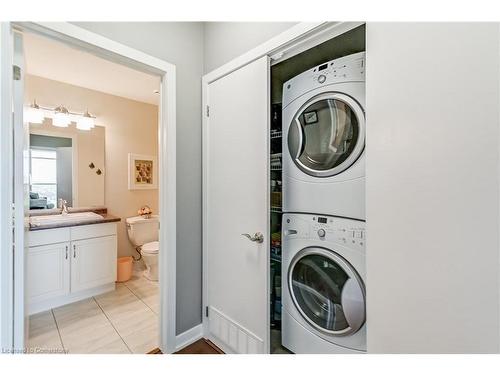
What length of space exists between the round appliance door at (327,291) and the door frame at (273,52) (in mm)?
212

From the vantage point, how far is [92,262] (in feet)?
7.72

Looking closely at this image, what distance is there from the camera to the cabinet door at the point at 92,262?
2.24 metres

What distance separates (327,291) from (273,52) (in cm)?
136

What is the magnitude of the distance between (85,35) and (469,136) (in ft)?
5.65

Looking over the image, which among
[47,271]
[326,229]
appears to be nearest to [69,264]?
[47,271]

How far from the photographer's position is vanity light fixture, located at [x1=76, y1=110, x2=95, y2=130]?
2689 mm

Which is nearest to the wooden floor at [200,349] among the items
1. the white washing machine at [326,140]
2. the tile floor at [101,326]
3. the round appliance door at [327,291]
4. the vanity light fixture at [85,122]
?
the tile floor at [101,326]

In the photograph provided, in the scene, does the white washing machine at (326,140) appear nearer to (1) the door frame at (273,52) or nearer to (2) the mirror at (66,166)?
(1) the door frame at (273,52)

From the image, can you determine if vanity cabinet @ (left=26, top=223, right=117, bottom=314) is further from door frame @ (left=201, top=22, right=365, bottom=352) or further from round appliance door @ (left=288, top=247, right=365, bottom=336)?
round appliance door @ (left=288, top=247, right=365, bottom=336)

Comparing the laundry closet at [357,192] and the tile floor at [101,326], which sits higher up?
the laundry closet at [357,192]

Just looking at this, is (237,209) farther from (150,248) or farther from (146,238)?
(146,238)

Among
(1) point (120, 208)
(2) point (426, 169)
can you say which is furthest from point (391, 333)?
(1) point (120, 208)

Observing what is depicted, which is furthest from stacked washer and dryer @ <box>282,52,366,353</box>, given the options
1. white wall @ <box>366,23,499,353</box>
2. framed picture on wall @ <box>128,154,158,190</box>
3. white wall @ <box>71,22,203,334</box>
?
framed picture on wall @ <box>128,154,158,190</box>
